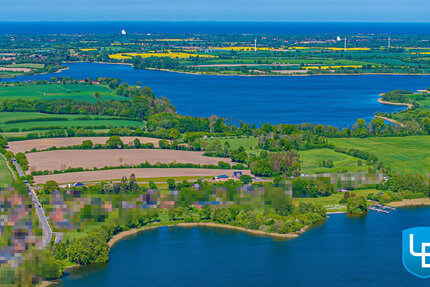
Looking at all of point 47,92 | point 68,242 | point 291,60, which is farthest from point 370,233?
point 291,60

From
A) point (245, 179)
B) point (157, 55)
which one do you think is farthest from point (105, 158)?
point (157, 55)

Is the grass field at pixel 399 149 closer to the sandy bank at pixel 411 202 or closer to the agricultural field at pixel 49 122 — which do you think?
the sandy bank at pixel 411 202

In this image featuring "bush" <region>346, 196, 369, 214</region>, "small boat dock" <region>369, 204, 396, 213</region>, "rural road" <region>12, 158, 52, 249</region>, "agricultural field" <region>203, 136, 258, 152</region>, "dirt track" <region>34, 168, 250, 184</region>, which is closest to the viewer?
"rural road" <region>12, 158, 52, 249</region>

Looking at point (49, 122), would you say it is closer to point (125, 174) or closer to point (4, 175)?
point (4, 175)

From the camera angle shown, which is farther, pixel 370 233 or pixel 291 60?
pixel 291 60

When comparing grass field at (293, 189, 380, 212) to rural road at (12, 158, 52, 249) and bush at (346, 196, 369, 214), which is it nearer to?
bush at (346, 196, 369, 214)

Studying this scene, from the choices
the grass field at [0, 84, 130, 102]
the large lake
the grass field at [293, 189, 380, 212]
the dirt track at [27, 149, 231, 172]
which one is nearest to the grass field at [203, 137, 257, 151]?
the dirt track at [27, 149, 231, 172]

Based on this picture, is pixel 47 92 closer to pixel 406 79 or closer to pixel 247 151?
pixel 247 151
